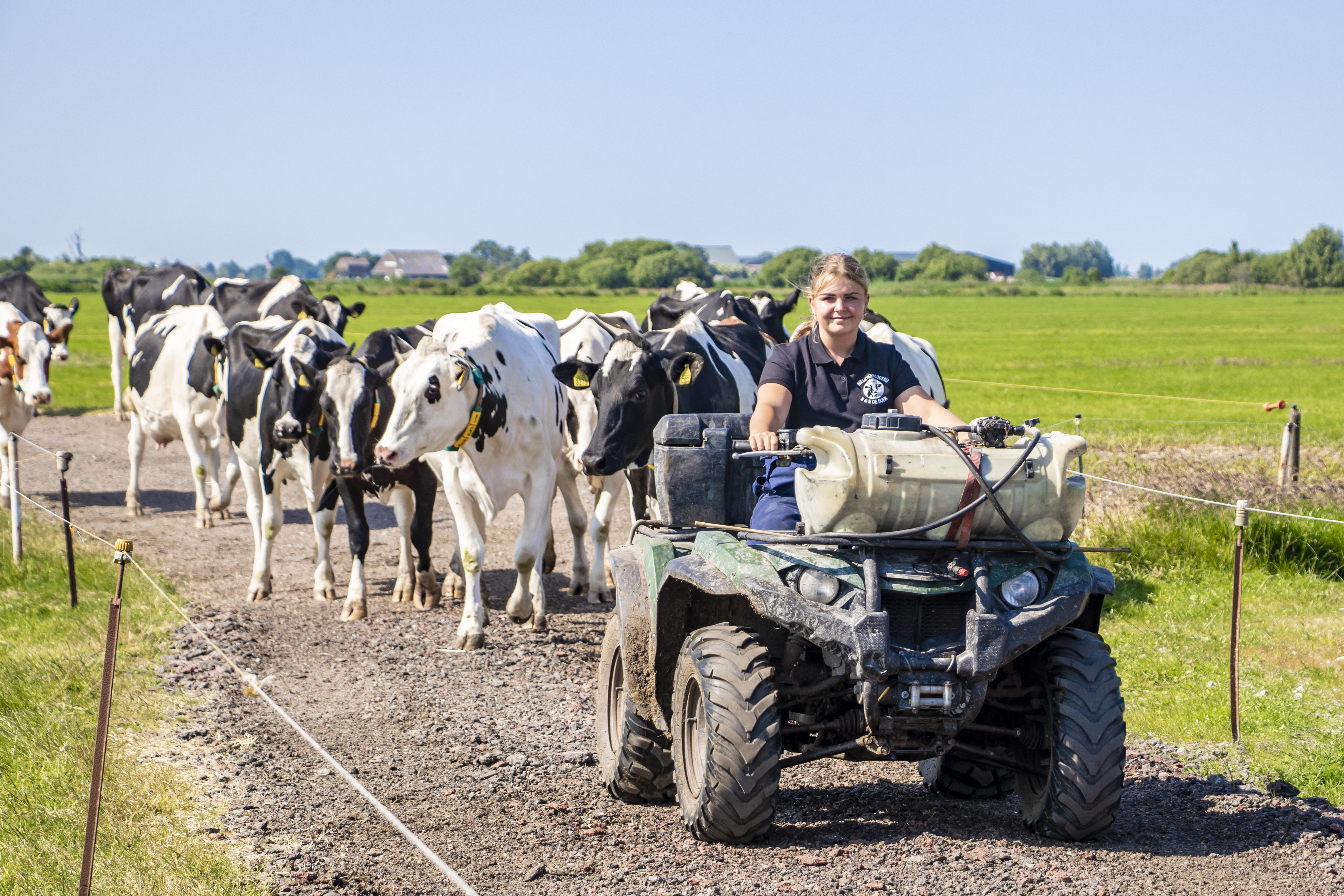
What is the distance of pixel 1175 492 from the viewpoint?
11406mm

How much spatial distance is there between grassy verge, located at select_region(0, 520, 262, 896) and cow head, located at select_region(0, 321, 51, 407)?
496 centimetres

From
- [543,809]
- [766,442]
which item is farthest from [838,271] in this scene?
[543,809]

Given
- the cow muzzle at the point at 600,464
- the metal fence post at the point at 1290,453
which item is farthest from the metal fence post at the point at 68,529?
the metal fence post at the point at 1290,453

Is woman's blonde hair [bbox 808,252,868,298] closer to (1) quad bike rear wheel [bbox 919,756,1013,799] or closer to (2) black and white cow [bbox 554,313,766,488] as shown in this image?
(1) quad bike rear wheel [bbox 919,756,1013,799]

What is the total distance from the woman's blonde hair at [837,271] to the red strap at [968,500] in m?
1.15

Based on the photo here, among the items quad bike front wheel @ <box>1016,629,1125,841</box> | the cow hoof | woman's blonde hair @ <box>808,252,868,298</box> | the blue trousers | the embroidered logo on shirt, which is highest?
woman's blonde hair @ <box>808,252,868,298</box>

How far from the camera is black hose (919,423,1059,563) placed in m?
4.58

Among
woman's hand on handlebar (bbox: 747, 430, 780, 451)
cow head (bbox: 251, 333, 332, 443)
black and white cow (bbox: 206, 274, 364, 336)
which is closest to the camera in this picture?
woman's hand on handlebar (bbox: 747, 430, 780, 451)

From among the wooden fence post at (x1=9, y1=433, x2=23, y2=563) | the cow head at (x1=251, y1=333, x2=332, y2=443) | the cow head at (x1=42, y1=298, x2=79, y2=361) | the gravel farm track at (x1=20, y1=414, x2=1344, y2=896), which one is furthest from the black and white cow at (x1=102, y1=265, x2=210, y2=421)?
the gravel farm track at (x1=20, y1=414, x2=1344, y2=896)

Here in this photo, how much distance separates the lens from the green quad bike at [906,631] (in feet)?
15.0

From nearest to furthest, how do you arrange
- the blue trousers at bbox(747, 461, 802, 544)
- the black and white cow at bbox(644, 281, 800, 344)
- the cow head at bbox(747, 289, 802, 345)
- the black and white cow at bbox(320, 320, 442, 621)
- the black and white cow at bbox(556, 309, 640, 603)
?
the blue trousers at bbox(747, 461, 802, 544)
the black and white cow at bbox(320, 320, 442, 621)
the black and white cow at bbox(556, 309, 640, 603)
the black and white cow at bbox(644, 281, 800, 344)
the cow head at bbox(747, 289, 802, 345)

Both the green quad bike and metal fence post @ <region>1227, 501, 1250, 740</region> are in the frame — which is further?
metal fence post @ <region>1227, 501, 1250, 740</region>

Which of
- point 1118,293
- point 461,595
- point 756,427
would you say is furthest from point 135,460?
point 1118,293

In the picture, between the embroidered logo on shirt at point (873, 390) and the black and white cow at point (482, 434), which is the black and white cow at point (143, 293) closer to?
the black and white cow at point (482, 434)
